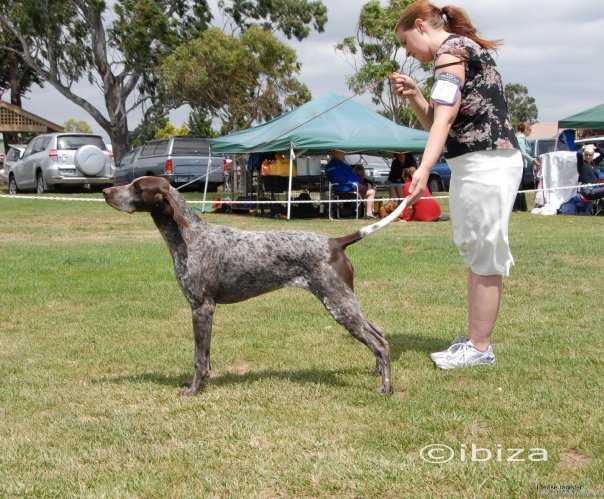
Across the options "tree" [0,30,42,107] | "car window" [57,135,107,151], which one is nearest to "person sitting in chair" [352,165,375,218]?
"car window" [57,135,107,151]

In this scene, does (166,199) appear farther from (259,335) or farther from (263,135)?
(263,135)

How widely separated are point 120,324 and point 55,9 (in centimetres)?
3102

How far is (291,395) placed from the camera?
4.30 metres

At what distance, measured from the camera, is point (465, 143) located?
4.55 metres

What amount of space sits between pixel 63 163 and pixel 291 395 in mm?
20855

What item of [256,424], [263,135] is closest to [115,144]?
[263,135]

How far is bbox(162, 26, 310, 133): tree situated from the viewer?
1212 inches

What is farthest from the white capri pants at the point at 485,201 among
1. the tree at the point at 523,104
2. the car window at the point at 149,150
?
the tree at the point at 523,104

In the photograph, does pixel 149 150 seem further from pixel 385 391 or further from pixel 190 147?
pixel 385 391

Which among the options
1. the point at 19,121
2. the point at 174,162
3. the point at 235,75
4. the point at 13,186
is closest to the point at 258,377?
the point at 174,162

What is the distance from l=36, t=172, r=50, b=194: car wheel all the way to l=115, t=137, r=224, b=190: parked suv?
8.24 feet

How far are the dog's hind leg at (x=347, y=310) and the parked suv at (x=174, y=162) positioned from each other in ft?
53.8

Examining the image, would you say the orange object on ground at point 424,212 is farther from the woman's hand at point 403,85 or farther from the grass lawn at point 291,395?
the woman's hand at point 403,85

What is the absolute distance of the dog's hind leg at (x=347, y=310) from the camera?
4.30m
